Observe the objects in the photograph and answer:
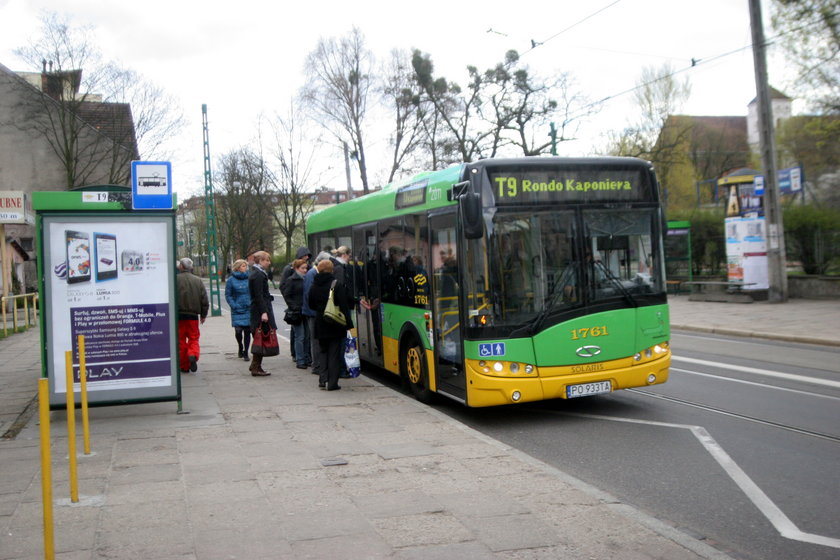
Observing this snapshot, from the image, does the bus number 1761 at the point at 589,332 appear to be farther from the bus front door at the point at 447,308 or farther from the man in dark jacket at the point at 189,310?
the man in dark jacket at the point at 189,310

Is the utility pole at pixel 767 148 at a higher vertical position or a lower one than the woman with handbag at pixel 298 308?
higher

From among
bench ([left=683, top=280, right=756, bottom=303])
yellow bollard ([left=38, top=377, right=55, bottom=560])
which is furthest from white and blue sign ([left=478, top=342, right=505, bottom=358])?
bench ([left=683, top=280, right=756, bottom=303])

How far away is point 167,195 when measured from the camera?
924 centimetres

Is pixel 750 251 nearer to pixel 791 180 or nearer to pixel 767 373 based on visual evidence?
pixel 791 180

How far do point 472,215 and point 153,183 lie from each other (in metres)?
4.05

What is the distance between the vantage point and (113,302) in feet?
26.7

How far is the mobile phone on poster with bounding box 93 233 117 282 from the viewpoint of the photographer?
8.06 meters

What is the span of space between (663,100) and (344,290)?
4487 centimetres

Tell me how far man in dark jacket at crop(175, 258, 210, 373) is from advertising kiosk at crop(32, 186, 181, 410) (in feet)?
10.3

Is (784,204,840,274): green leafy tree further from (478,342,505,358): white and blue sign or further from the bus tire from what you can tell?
(478,342,505,358): white and blue sign

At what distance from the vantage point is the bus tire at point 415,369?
923 centimetres

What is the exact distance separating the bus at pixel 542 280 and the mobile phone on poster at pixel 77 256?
3.64 m

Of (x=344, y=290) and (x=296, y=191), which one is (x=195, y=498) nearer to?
(x=344, y=290)

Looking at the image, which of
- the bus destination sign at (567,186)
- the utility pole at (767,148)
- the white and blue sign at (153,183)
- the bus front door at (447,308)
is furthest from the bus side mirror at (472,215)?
the utility pole at (767,148)
